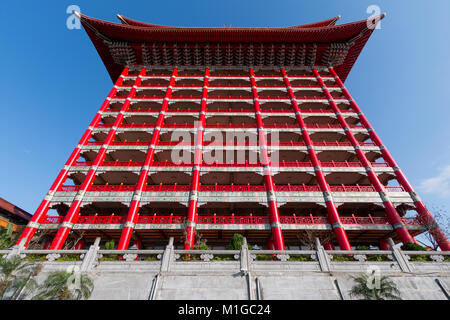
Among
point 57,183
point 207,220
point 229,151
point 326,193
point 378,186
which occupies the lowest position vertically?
point 207,220

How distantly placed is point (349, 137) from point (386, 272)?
16.8m

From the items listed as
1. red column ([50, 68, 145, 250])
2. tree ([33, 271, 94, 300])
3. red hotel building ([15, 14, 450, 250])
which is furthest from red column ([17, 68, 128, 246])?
tree ([33, 271, 94, 300])

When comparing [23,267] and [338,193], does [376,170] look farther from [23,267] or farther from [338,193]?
[23,267]

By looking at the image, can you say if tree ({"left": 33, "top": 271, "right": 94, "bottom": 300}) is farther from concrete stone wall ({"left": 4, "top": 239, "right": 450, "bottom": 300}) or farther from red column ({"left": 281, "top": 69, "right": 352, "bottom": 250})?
red column ({"left": 281, "top": 69, "right": 352, "bottom": 250})

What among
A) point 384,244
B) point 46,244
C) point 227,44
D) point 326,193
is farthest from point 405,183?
point 46,244

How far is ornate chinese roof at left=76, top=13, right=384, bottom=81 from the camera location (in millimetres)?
31172

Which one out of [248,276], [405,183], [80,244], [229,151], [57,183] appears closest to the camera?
[248,276]

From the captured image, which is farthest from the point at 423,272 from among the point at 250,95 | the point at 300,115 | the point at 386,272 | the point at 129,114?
the point at 129,114

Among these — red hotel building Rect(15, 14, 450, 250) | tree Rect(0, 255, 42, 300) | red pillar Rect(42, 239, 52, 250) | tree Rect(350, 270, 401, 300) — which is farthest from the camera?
red pillar Rect(42, 239, 52, 250)

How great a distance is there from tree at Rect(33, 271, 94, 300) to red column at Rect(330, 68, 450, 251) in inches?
904

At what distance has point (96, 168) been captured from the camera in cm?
2202

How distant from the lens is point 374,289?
9.58 meters

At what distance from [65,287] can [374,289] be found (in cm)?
1274

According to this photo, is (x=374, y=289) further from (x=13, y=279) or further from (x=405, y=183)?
(x=405, y=183)
